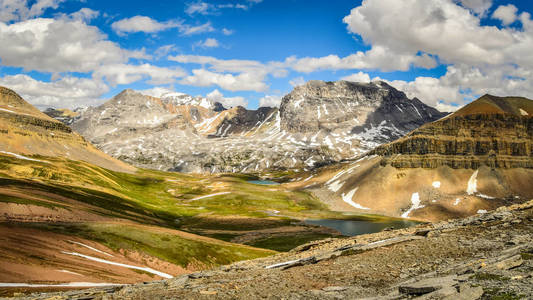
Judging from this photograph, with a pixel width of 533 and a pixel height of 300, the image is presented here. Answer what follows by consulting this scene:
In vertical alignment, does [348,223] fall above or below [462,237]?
below

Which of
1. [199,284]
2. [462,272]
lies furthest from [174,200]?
[462,272]

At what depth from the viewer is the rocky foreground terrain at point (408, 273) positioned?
1756 centimetres

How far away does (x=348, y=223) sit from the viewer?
148m

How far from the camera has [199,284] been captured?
27.9m

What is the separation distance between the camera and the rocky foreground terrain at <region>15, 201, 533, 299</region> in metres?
17.6

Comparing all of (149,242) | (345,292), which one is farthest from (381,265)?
→ (149,242)

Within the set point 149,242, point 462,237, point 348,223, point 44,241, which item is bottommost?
point 348,223

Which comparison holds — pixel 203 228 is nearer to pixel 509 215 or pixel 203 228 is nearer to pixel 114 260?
→ pixel 114 260

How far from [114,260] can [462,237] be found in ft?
141

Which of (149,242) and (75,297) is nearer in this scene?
(75,297)

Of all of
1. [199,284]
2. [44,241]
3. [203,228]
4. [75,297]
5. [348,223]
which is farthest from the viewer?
[348,223]

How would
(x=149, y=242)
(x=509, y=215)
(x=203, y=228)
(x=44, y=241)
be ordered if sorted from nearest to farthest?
(x=509, y=215) < (x=44, y=241) < (x=149, y=242) < (x=203, y=228)

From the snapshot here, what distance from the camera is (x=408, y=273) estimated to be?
81.2ft

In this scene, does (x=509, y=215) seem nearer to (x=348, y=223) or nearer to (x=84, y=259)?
(x=84, y=259)
